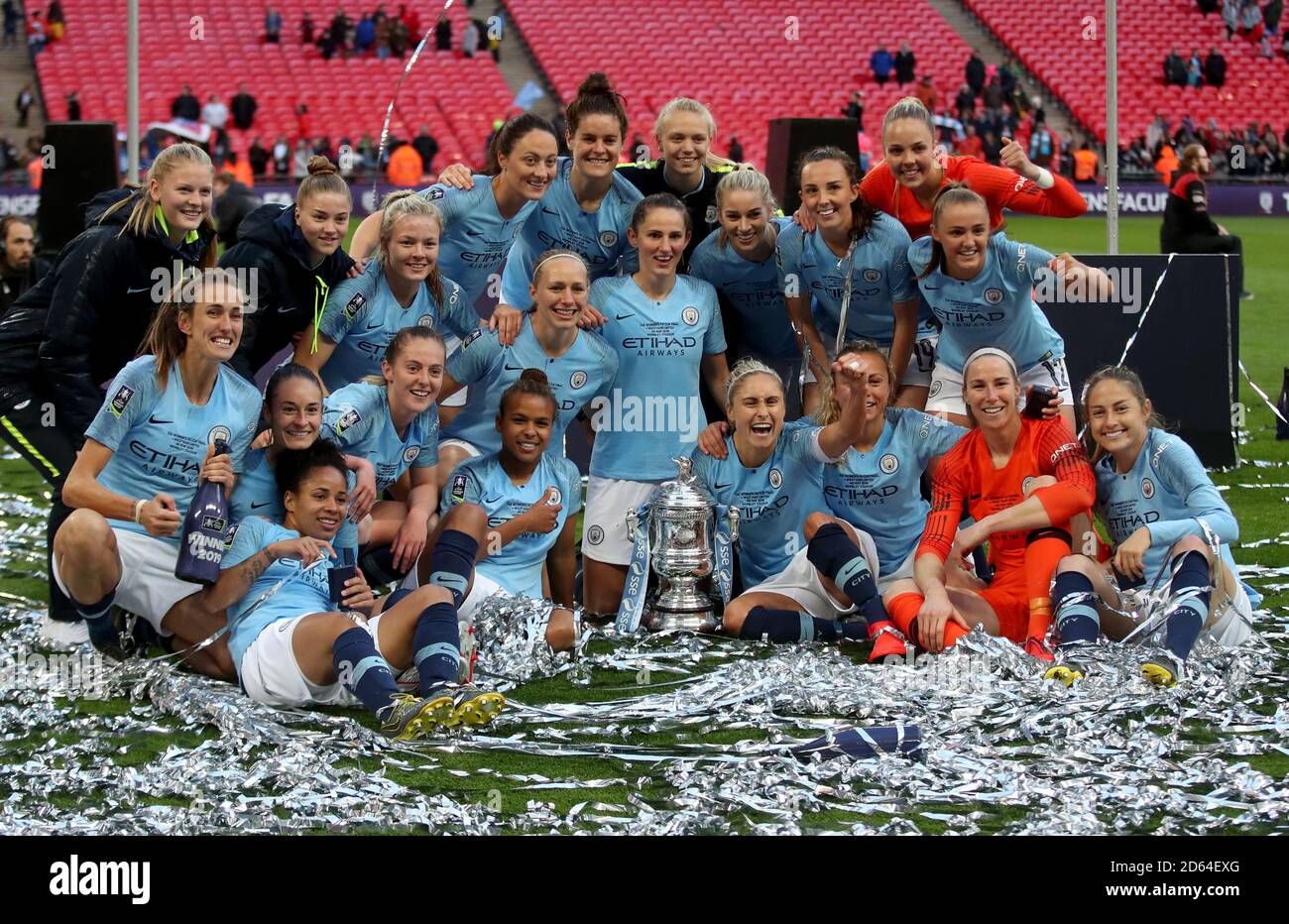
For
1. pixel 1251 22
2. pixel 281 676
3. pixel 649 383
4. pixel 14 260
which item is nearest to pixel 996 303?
pixel 649 383

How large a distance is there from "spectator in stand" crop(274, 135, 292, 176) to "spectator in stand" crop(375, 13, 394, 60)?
16.7ft

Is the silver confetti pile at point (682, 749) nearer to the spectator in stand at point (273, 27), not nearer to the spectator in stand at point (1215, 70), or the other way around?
the spectator in stand at point (273, 27)

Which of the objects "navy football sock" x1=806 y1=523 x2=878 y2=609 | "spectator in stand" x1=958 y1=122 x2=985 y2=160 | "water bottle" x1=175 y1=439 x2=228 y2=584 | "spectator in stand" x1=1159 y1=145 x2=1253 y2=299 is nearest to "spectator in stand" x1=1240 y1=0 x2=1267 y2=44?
"spectator in stand" x1=958 y1=122 x2=985 y2=160

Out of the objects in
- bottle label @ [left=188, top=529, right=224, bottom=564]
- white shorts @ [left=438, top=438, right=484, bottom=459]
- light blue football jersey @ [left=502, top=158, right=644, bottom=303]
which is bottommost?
bottle label @ [left=188, top=529, right=224, bottom=564]

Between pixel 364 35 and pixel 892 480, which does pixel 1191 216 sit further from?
pixel 364 35

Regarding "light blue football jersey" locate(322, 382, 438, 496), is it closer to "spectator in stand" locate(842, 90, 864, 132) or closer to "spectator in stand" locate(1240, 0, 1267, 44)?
"spectator in stand" locate(842, 90, 864, 132)

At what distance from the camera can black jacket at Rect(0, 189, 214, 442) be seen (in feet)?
17.4

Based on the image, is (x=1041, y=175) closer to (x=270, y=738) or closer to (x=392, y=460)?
(x=392, y=460)

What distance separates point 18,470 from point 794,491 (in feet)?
17.2

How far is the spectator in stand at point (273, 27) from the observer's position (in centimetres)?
2927

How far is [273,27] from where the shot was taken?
29.4 m

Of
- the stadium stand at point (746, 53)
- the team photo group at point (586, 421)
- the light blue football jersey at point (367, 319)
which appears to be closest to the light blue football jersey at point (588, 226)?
the team photo group at point (586, 421)
